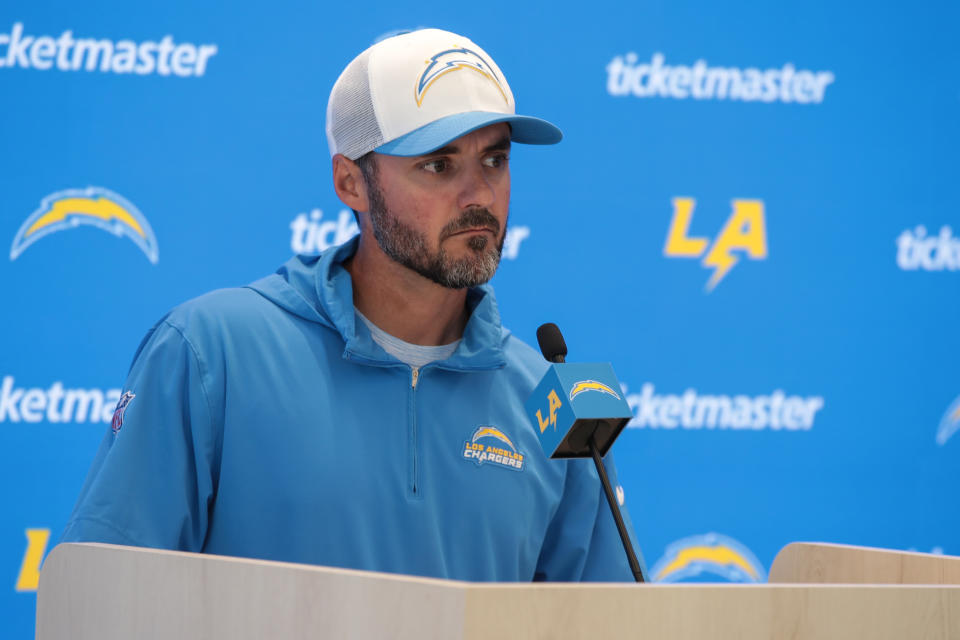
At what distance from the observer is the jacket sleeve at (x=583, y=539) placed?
1363mm

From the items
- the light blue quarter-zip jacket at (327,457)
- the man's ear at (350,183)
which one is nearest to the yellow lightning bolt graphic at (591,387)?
the light blue quarter-zip jacket at (327,457)

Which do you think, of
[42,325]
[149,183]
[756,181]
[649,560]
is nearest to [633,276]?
[756,181]

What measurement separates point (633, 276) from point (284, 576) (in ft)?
5.83

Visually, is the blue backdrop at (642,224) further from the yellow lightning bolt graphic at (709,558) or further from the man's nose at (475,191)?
the man's nose at (475,191)

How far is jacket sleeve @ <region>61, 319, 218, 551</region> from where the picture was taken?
3.65ft

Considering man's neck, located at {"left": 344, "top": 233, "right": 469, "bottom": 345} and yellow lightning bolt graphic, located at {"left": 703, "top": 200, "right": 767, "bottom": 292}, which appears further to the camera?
yellow lightning bolt graphic, located at {"left": 703, "top": 200, "right": 767, "bottom": 292}

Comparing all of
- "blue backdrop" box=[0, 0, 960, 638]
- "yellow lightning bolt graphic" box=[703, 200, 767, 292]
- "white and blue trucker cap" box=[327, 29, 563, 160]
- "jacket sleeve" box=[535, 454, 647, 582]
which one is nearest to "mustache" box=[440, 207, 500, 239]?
"white and blue trucker cap" box=[327, 29, 563, 160]

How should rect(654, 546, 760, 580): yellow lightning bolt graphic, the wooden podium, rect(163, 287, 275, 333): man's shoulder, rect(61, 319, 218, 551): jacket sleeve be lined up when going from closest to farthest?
the wooden podium
rect(61, 319, 218, 551): jacket sleeve
rect(163, 287, 275, 333): man's shoulder
rect(654, 546, 760, 580): yellow lightning bolt graphic

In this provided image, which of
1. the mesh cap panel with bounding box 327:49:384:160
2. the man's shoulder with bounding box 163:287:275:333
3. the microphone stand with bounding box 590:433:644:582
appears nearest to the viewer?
the microphone stand with bounding box 590:433:644:582

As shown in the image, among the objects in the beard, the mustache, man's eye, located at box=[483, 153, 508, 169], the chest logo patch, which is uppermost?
man's eye, located at box=[483, 153, 508, 169]

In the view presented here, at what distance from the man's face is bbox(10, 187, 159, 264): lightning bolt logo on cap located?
3.37 feet

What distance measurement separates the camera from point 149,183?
2.19 m

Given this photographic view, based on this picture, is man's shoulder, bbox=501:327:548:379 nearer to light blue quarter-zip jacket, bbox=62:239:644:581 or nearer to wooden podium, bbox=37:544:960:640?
light blue quarter-zip jacket, bbox=62:239:644:581

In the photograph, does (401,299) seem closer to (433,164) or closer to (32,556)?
(433,164)
